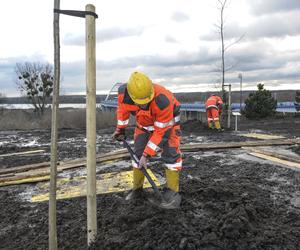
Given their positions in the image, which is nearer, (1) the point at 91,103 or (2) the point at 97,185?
(1) the point at 91,103

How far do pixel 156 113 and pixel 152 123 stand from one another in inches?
16.2

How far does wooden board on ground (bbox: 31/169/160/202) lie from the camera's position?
5.66 metres

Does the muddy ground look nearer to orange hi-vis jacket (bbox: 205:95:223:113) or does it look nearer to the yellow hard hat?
the yellow hard hat

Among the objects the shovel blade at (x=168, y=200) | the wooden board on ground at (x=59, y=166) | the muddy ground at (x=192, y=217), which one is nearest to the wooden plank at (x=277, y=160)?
the muddy ground at (x=192, y=217)

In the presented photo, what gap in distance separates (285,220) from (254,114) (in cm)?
1989

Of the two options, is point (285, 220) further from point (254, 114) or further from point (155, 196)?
point (254, 114)

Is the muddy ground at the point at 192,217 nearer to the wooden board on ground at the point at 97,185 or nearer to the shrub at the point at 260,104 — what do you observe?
the wooden board on ground at the point at 97,185

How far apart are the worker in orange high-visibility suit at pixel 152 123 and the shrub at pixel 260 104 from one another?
1928 centimetres

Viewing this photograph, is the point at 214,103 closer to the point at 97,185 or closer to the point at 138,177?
the point at 97,185

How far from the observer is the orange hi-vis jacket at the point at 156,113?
13.7ft

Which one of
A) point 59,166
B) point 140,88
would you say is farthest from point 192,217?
point 59,166

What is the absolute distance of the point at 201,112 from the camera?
30625mm

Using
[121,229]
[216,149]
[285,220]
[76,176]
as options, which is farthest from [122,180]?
[216,149]

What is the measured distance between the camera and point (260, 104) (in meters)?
23.0
